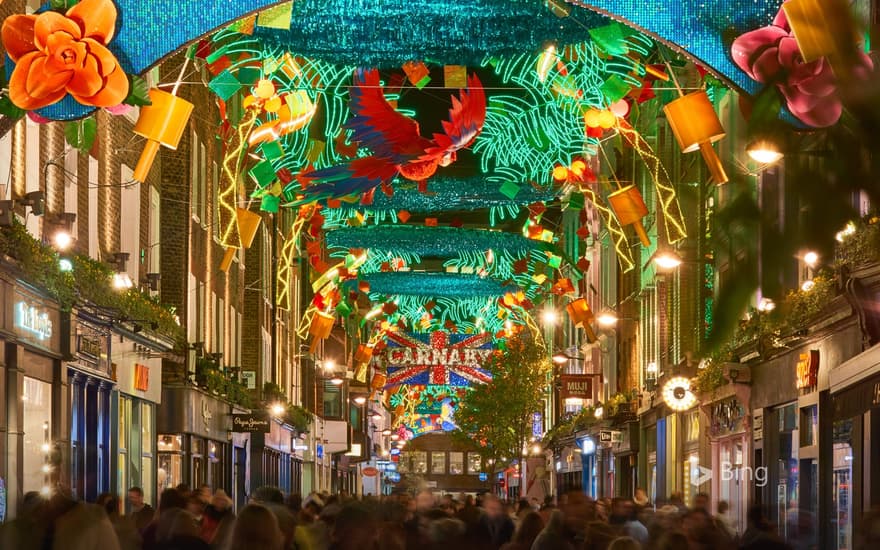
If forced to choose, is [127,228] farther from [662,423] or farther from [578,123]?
[662,423]

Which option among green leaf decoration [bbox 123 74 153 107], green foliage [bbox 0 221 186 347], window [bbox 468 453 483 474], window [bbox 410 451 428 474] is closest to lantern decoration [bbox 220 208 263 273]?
green foliage [bbox 0 221 186 347]

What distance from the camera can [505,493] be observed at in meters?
120

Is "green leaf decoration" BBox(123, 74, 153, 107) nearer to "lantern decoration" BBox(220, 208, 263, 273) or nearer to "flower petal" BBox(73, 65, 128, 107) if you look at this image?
"flower petal" BBox(73, 65, 128, 107)

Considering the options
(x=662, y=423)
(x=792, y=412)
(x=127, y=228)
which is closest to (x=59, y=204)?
(x=127, y=228)

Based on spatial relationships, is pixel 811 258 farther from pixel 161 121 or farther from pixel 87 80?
pixel 161 121

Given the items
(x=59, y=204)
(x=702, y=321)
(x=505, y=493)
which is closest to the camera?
(x=702, y=321)

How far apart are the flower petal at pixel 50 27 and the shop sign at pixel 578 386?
4132cm

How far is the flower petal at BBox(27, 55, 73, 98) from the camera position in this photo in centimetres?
1299

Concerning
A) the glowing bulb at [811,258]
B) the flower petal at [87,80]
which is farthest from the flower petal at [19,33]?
the glowing bulb at [811,258]

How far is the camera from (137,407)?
1195 inches

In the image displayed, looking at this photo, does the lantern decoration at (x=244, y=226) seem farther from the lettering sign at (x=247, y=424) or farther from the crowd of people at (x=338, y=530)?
the lettering sign at (x=247, y=424)

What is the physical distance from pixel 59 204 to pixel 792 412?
1271 cm

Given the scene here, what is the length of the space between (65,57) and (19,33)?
45 centimetres

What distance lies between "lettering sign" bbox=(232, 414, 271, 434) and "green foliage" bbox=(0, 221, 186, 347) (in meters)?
10.4
